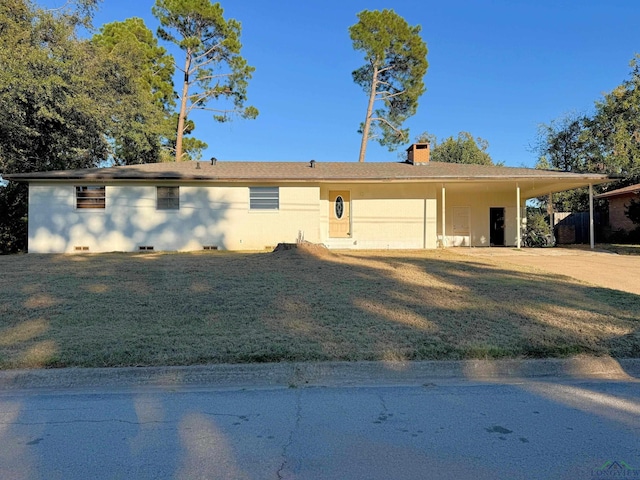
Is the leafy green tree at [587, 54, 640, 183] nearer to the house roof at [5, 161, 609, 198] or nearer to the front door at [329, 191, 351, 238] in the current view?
the house roof at [5, 161, 609, 198]

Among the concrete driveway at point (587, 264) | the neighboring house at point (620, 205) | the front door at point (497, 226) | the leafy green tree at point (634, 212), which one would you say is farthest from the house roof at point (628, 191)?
the concrete driveway at point (587, 264)

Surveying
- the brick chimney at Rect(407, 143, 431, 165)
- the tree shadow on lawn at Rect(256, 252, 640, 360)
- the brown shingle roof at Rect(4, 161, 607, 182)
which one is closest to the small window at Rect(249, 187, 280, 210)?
the brown shingle roof at Rect(4, 161, 607, 182)

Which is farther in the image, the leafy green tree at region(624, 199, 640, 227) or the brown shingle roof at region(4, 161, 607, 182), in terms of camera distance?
the leafy green tree at region(624, 199, 640, 227)

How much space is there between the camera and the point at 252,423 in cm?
364

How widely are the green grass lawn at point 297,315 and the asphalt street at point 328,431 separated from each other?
1.96ft

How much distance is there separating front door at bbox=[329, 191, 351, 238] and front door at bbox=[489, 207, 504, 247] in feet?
24.0

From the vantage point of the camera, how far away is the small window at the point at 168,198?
16.7 meters

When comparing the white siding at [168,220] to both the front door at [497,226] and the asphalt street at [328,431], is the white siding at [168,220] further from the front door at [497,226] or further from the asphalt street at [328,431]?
the asphalt street at [328,431]

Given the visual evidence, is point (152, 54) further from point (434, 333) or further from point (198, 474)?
point (198, 474)

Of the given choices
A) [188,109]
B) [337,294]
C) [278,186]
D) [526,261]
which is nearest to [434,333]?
[337,294]

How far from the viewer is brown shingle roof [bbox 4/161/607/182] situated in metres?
16.0

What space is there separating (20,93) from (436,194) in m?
17.2

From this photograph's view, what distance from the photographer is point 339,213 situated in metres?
18.3

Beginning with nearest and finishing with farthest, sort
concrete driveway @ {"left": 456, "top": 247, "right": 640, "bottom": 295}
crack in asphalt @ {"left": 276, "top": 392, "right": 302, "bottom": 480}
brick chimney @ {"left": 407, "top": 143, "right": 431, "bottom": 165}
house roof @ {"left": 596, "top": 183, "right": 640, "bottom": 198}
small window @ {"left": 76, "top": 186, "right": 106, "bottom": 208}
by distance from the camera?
crack in asphalt @ {"left": 276, "top": 392, "right": 302, "bottom": 480}, concrete driveway @ {"left": 456, "top": 247, "right": 640, "bottom": 295}, small window @ {"left": 76, "top": 186, "right": 106, "bottom": 208}, brick chimney @ {"left": 407, "top": 143, "right": 431, "bottom": 165}, house roof @ {"left": 596, "top": 183, "right": 640, "bottom": 198}
